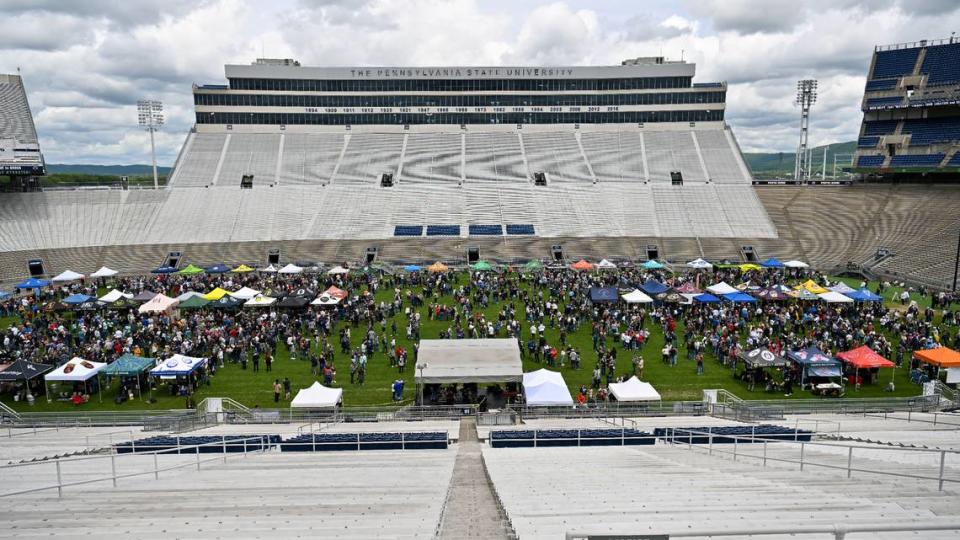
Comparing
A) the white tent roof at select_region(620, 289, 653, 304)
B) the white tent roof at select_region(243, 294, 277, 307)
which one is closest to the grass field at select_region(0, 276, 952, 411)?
the white tent roof at select_region(620, 289, 653, 304)

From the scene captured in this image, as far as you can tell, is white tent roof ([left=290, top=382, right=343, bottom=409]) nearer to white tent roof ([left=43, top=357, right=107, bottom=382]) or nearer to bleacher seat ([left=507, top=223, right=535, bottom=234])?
white tent roof ([left=43, top=357, right=107, bottom=382])

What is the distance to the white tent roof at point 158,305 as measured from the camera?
25.3 m

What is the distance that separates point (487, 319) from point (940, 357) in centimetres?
1568

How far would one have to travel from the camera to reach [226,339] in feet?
76.4

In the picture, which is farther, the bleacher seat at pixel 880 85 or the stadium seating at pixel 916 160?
the bleacher seat at pixel 880 85

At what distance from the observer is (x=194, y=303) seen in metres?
26.7

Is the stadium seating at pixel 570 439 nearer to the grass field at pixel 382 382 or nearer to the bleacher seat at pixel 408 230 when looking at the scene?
the grass field at pixel 382 382

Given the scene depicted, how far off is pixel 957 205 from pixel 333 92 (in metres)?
49.6

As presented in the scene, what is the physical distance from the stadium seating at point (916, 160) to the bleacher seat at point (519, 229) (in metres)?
27.5

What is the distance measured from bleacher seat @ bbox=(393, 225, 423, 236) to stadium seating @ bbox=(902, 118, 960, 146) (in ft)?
120

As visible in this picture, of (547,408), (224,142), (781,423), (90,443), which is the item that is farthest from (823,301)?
(224,142)

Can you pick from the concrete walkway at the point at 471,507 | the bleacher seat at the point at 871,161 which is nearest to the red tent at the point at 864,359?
the concrete walkway at the point at 471,507

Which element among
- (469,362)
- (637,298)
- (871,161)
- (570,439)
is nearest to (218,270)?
(469,362)

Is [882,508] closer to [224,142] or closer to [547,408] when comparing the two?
[547,408]
